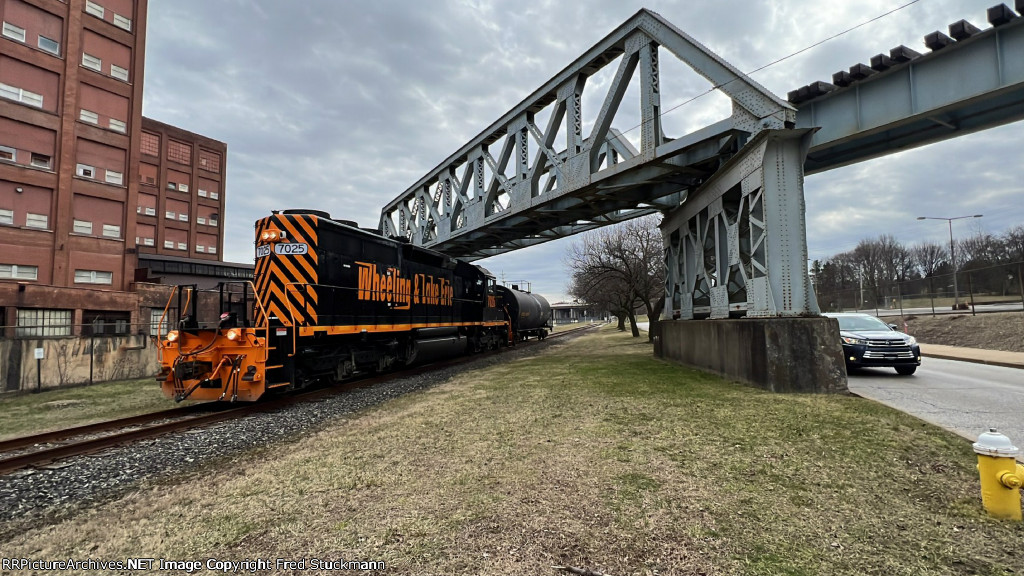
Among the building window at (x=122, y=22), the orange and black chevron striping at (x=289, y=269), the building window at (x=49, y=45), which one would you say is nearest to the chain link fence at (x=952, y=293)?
the orange and black chevron striping at (x=289, y=269)

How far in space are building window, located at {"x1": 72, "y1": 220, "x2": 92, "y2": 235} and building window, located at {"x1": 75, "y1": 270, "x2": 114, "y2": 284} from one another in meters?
2.09

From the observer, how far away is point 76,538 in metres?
3.28

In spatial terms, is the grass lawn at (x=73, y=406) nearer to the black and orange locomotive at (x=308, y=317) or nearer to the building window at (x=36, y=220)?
the black and orange locomotive at (x=308, y=317)

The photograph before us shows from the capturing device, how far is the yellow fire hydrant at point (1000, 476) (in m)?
3.04

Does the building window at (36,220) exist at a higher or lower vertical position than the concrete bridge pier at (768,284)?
higher

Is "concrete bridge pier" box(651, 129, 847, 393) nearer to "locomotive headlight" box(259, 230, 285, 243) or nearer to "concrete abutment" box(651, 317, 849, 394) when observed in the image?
"concrete abutment" box(651, 317, 849, 394)

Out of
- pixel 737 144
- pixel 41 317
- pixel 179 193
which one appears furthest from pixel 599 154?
pixel 179 193

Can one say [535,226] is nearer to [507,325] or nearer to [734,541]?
[507,325]

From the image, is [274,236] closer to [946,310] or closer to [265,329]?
[265,329]

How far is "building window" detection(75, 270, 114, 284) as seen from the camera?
22.6m

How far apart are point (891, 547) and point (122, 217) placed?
32.7 m

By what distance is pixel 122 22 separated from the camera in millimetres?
25141

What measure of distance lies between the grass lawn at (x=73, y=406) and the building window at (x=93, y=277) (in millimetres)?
12366

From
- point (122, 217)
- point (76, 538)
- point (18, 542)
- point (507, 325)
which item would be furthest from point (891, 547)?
point (122, 217)
